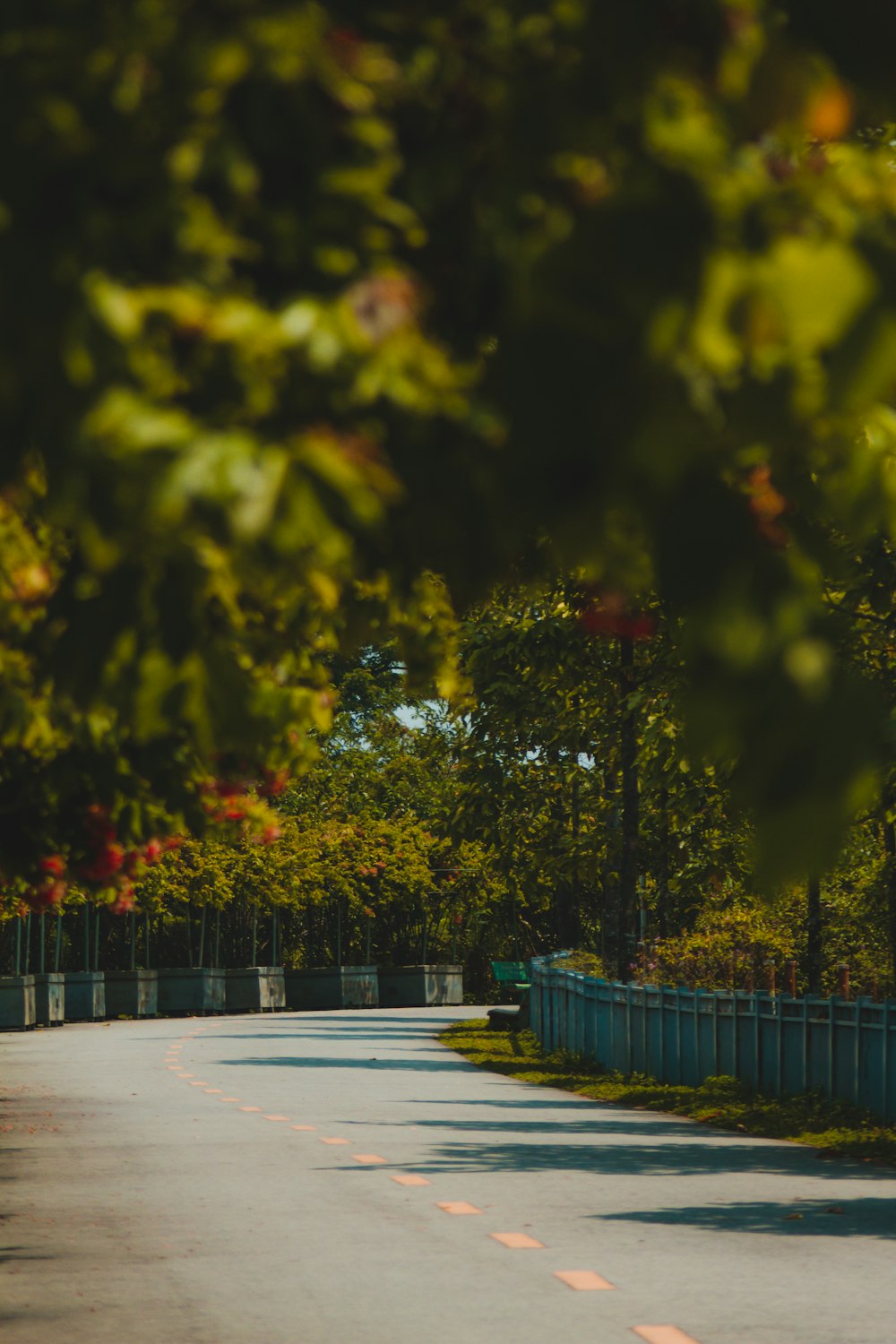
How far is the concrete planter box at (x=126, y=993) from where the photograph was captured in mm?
48188

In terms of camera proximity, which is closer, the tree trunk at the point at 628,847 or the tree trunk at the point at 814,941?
the tree trunk at the point at 814,941

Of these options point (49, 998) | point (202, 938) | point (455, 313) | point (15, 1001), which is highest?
point (455, 313)

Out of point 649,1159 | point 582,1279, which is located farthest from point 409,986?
point 582,1279

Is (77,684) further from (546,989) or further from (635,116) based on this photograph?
(546,989)

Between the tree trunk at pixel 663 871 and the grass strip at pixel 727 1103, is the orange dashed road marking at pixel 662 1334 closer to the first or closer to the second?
the grass strip at pixel 727 1103

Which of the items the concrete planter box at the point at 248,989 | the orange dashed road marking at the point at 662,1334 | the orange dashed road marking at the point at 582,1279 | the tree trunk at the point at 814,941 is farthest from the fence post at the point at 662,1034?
the concrete planter box at the point at 248,989

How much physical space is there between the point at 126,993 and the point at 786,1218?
37334 mm

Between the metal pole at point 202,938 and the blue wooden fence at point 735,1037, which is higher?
the blue wooden fence at point 735,1037

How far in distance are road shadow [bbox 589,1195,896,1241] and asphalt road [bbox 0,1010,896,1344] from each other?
1.3 inches

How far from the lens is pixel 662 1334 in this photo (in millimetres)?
8469

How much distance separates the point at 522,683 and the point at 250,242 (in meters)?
28.7

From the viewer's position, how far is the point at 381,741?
70062 mm

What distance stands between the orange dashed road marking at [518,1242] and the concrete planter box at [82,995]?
35.5m

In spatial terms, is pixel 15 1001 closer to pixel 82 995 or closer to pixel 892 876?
pixel 82 995
